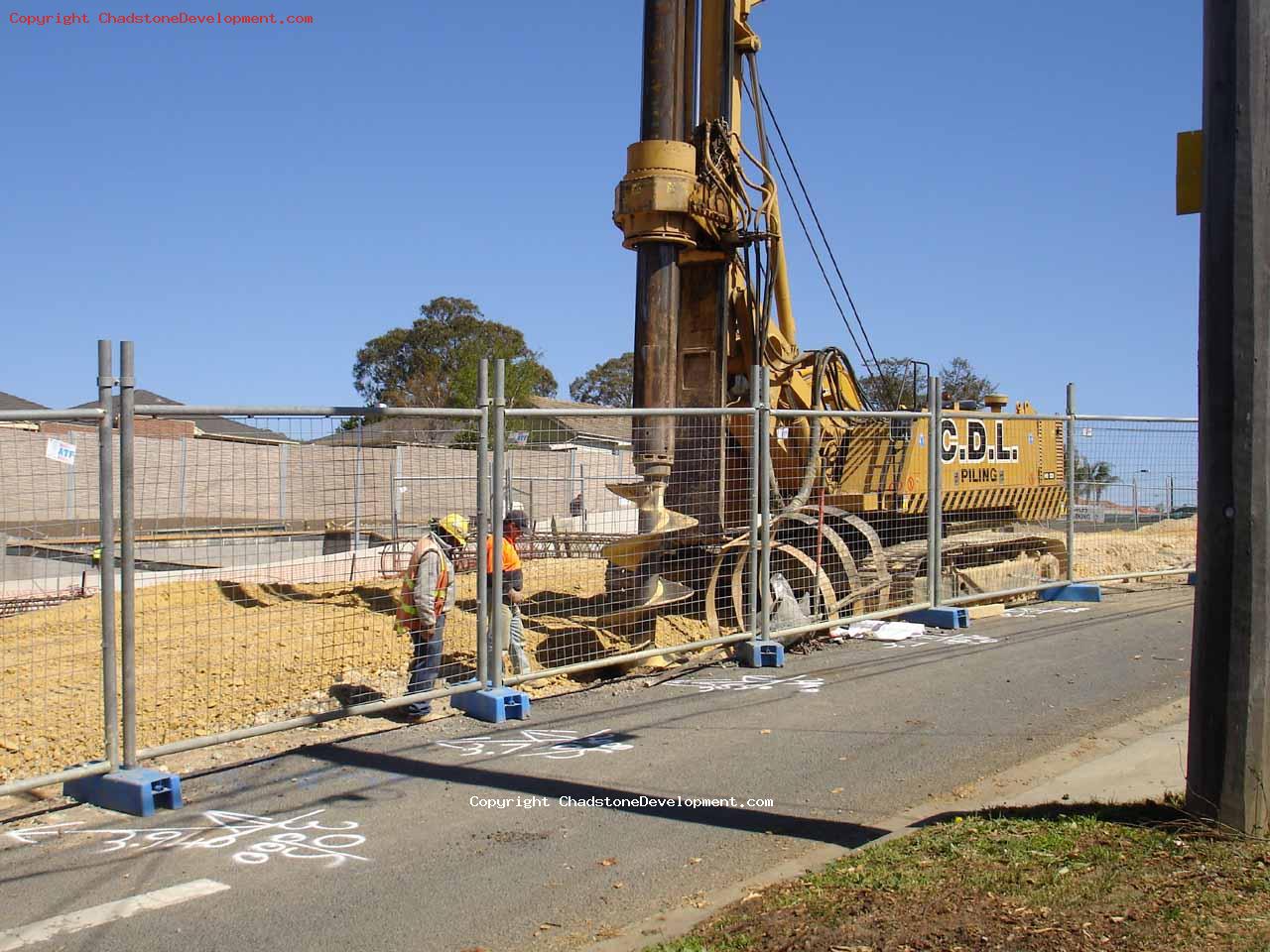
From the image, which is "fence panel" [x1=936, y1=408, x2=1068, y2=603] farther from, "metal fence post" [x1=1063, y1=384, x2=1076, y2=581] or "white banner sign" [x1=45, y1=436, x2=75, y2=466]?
"white banner sign" [x1=45, y1=436, x2=75, y2=466]

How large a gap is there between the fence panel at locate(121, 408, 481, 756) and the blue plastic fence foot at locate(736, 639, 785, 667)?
2.28 meters

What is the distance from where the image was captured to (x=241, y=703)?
8812 millimetres

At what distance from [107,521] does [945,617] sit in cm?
810

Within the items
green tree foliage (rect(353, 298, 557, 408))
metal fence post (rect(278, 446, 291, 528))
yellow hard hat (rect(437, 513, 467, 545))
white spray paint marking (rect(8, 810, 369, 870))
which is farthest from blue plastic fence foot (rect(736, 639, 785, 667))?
green tree foliage (rect(353, 298, 557, 408))

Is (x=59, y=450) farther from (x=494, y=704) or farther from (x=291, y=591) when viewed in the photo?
(x=291, y=591)

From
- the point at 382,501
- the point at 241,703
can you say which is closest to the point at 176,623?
the point at 382,501

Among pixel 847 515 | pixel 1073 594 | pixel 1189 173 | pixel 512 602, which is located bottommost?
pixel 1073 594

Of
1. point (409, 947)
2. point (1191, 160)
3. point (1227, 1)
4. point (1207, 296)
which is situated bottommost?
point (409, 947)

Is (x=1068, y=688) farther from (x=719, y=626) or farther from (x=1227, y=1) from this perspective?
(x=1227, y=1)

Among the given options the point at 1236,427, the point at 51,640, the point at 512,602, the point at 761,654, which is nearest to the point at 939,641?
the point at 761,654

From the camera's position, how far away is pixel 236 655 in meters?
10.1

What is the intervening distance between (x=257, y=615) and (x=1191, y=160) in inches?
352

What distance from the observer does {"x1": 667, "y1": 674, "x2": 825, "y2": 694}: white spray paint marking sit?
913cm

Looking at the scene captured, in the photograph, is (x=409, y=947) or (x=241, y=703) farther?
(x=241, y=703)
